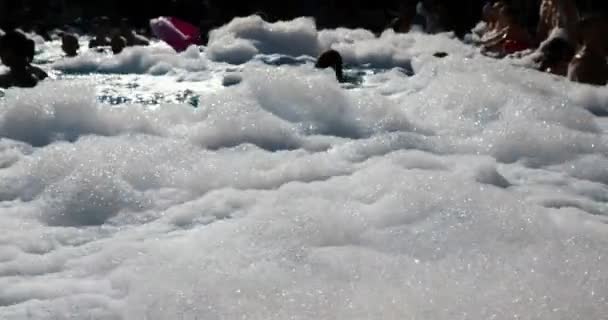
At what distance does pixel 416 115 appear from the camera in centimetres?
500

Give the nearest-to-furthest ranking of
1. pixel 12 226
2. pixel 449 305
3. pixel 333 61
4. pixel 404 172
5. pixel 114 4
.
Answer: pixel 449 305 → pixel 12 226 → pixel 404 172 → pixel 333 61 → pixel 114 4

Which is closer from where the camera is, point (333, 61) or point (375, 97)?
point (375, 97)

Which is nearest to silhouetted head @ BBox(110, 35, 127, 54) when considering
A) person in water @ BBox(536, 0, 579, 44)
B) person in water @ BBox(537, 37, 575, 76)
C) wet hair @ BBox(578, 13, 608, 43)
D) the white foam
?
the white foam

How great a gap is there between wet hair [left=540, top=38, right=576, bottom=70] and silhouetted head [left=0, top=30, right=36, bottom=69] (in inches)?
215

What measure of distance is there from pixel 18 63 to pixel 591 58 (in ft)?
19.0

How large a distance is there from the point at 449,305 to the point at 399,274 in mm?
293

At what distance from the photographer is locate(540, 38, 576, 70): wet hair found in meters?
6.63

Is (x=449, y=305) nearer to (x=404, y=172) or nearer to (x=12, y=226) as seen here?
(x=404, y=172)

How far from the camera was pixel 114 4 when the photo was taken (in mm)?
20078

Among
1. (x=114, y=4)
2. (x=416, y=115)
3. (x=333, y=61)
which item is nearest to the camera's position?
(x=416, y=115)

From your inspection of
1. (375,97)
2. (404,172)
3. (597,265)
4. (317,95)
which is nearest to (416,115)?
(375,97)

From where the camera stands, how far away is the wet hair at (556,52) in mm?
6633

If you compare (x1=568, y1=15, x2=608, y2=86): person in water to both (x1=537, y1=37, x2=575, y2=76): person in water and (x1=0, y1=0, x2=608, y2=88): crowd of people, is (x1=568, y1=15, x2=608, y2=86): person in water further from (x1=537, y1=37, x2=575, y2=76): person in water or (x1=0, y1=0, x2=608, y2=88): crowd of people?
(x1=537, y1=37, x2=575, y2=76): person in water

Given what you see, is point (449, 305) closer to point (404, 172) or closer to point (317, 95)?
point (404, 172)
